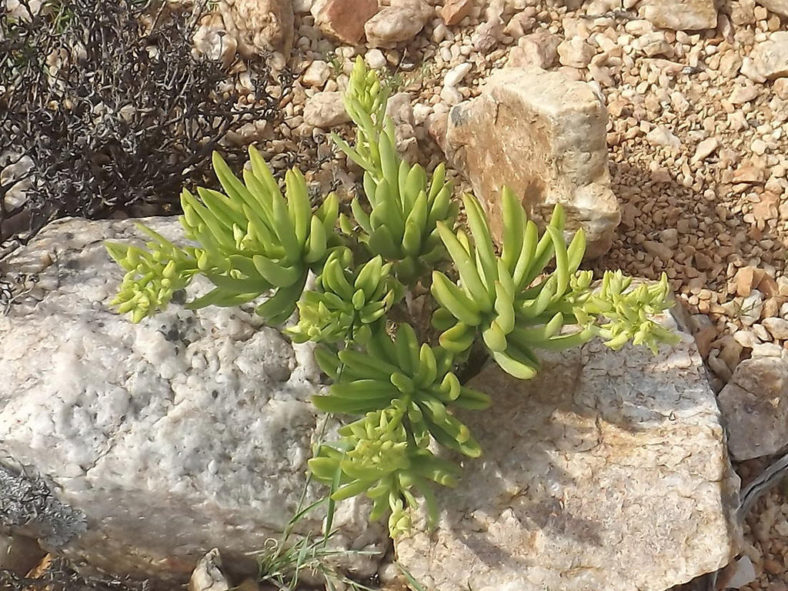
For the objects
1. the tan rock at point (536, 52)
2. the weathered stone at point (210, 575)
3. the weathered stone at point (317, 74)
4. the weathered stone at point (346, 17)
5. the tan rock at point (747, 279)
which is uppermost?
the weathered stone at point (346, 17)

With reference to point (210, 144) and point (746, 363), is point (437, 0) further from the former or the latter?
point (746, 363)

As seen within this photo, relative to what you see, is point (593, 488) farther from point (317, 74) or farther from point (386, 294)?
point (317, 74)

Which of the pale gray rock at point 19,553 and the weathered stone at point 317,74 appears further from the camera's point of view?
the weathered stone at point 317,74

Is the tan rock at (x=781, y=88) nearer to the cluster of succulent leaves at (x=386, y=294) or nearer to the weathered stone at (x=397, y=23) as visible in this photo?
the weathered stone at (x=397, y=23)

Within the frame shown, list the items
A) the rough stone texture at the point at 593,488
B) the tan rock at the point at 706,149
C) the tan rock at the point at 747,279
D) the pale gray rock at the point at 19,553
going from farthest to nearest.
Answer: the tan rock at the point at 706,149
the tan rock at the point at 747,279
the pale gray rock at the point at 19,553
the rough stone texture at the point at 593,488

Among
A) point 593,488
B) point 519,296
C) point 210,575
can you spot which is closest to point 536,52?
point 519,296

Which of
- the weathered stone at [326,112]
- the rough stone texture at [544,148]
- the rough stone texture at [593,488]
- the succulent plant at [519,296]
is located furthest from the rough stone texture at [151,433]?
the weathered stone at [326,112]

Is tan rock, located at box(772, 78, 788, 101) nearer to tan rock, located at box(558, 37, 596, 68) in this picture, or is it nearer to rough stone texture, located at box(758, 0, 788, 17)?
rough stone texture, located at box(758, 0, 788, 17)
